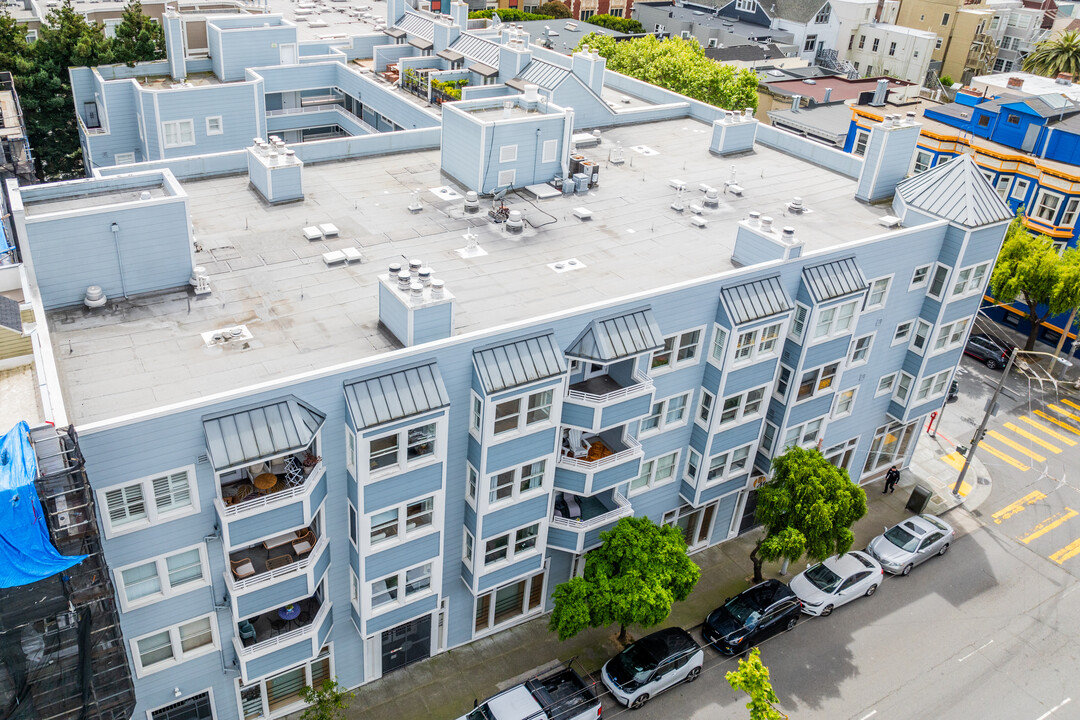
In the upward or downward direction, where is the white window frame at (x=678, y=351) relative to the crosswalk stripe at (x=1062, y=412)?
upward

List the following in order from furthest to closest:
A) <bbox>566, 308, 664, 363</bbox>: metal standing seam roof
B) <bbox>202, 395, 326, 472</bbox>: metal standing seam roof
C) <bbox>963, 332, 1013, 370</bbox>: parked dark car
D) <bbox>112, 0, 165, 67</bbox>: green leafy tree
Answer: <bbox>963, 332, 1013, 370</bbox>: parked dark car, <bbox>112, 0, 165, 67</bbox>: green leafy tree, <bbox>566, 308, 664, 363</bbox>: metal standing seam roof, <bbox>202, 395, 326, 472</bbox>: metal standing seam roof

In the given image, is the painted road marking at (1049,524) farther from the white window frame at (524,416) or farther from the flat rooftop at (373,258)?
the white window frame at (524,416)

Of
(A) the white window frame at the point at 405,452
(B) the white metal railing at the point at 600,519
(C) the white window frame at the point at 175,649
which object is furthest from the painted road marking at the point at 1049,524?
(C) the white window frame at the point at 175,649

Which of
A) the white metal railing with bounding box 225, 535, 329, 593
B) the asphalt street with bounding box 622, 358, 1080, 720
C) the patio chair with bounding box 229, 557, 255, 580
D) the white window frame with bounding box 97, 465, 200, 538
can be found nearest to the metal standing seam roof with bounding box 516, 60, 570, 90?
the white metal railing with bounding box 225, 535, 329, 593

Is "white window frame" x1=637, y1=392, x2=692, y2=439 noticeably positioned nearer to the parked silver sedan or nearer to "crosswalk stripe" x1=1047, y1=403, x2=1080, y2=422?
the parked silver sedan

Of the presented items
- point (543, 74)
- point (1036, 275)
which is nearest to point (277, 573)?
point (543, 74)

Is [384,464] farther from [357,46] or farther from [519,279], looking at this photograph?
[357,46]

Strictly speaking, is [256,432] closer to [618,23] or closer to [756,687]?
[756,687]
